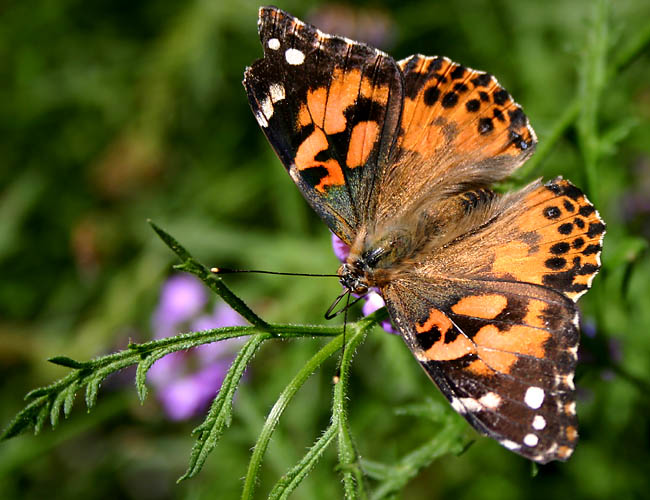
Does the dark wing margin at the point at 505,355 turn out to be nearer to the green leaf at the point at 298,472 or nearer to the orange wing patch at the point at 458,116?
the green leaf at the point at 298,472

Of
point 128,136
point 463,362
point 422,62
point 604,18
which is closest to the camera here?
point 463,362

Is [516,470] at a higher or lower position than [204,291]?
lower

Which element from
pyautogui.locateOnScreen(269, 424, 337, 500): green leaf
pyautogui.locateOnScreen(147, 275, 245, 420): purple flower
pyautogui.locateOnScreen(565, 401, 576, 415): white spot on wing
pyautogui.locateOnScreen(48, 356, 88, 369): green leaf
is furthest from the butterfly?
pyautogui.locateOnScreen(147, 275, 245, 420): purple flower

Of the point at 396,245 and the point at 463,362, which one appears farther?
the point at 396,245

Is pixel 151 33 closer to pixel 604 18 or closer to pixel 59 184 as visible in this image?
pixel 59 184

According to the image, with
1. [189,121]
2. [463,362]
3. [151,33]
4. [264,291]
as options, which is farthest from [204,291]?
[463,362]

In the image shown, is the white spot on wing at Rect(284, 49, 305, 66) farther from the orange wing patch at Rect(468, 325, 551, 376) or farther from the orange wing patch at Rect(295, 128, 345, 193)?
the orange wing patch at Rect(468, 325, 551, 376)

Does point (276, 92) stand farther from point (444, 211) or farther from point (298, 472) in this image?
point (298, 472)
